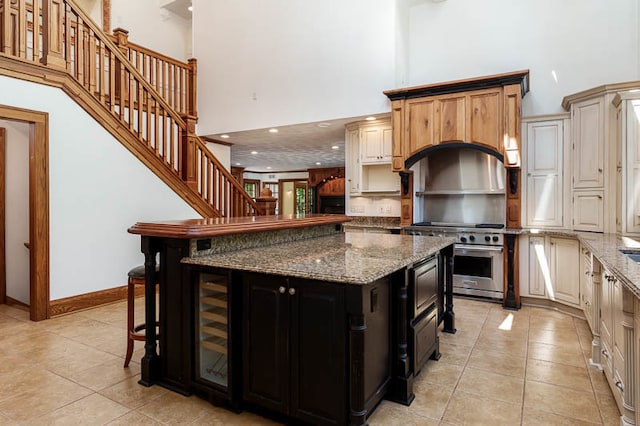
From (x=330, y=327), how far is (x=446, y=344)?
1862 mm

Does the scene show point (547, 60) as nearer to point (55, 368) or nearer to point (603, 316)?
point (603, 316)

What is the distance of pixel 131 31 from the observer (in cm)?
730

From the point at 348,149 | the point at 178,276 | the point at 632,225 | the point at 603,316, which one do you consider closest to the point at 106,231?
the point at 178,276

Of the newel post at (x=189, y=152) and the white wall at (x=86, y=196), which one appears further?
the newel post at (x=189, y=152)

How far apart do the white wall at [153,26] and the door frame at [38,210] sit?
14.3 ft

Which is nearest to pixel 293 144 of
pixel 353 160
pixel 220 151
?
pixel 220 151

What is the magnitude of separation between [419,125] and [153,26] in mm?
6177

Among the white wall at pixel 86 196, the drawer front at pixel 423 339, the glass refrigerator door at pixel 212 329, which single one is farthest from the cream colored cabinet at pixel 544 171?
the white wall at pixel 86 196

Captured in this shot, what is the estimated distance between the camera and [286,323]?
201cm

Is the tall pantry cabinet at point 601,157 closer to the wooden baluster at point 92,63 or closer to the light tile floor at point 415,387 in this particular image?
the light tile floor at point 415,387

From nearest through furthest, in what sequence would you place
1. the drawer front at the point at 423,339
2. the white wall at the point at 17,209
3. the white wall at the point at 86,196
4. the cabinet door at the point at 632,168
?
the drawer front at the point at 423,339 → the cabinet door at the point at 632,168 → the white wall at the point at 86,196 → the white wall at the point at 17,209

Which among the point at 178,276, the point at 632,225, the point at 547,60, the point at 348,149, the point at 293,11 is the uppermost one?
the point at 293,11

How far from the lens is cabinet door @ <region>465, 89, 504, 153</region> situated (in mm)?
4301

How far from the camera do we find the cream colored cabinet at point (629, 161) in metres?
3.46
